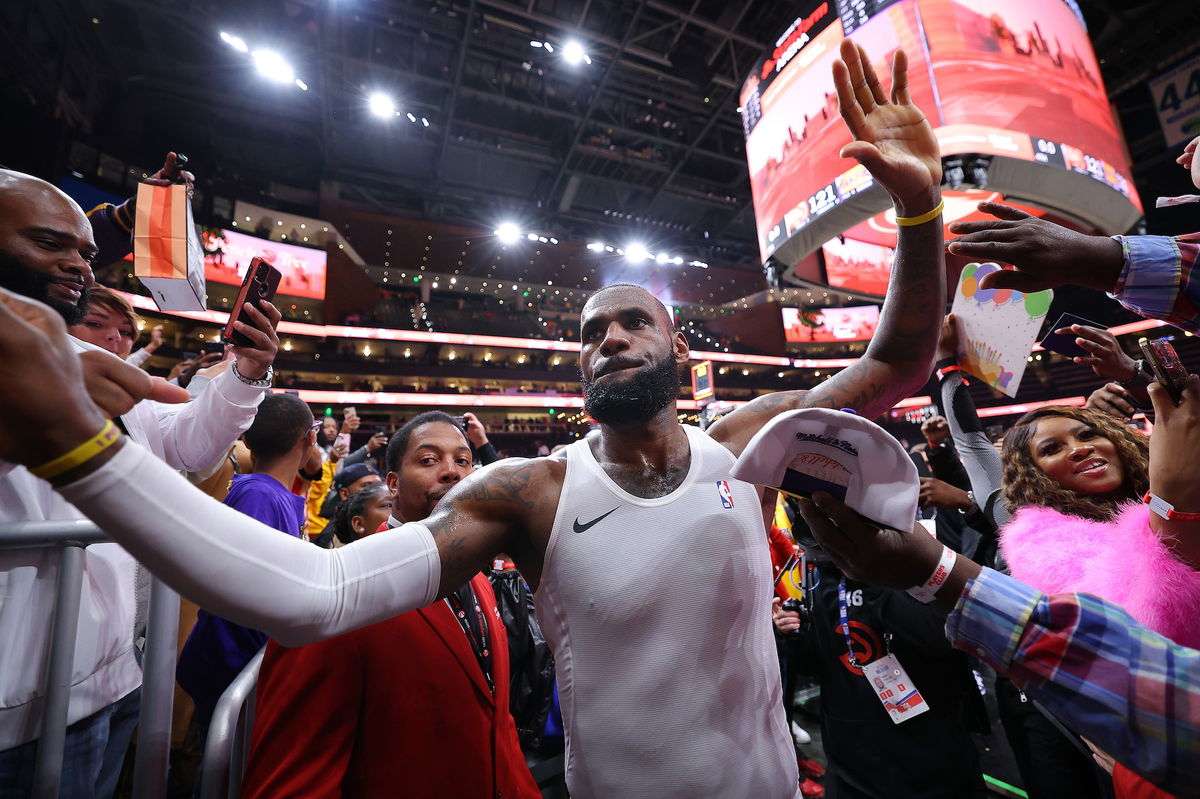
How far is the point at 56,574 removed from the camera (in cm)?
138

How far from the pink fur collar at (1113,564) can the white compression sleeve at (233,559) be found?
1763mm

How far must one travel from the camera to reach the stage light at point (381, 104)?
46.4 feet

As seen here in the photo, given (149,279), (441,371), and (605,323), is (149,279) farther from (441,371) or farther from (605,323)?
(441,371)

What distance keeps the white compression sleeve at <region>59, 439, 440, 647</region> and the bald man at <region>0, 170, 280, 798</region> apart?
81 cm

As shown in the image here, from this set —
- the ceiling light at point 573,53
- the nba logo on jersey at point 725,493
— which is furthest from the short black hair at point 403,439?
the ceiling light at point 573,53

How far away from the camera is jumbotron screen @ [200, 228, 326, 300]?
788 inches

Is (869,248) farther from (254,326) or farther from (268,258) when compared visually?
(268,258)

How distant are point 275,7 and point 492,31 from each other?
517cm

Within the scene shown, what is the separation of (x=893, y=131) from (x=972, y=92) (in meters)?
5.35

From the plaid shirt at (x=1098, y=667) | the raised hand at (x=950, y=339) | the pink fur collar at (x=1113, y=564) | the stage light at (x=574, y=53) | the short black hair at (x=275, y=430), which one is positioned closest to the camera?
the plaid shirt at (x=1098, y=667)

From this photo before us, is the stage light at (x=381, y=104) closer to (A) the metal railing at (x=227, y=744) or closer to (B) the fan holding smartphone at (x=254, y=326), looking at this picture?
(B) the fan holding smartphone at (x=254, y=326)

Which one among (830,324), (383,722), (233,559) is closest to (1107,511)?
(383,722)

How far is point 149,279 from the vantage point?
2.17 metres

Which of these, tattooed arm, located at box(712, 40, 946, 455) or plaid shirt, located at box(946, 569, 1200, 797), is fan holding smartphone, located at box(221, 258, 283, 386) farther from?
plaid shirt, located at box(946, 569, 1200, 797)
